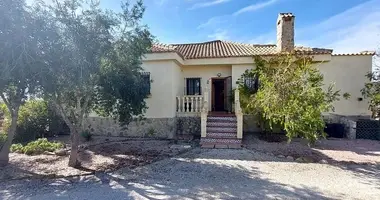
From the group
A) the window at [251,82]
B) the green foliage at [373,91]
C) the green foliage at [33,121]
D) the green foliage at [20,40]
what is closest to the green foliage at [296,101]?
the window at [251,82]

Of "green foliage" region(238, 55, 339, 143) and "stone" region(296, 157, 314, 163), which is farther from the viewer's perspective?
"green foliage" region(238, 55, 339, 143)

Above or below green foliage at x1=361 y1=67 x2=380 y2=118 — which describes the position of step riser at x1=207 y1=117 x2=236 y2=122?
below

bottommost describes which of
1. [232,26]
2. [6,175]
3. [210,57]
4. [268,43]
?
[6,175]

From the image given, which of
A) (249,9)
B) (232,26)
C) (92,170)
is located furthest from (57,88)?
(232,26)

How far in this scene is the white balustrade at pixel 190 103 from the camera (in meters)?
13.1

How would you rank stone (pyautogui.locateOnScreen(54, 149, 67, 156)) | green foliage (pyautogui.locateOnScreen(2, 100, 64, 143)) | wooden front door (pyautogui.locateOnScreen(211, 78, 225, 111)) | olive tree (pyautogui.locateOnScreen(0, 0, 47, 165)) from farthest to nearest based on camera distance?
1. wooden front door (pyautogui.locateOnScreen(211, 78, 225, 111))
2. green foliage (pyautogui.locateOnScreen(2, 100, 64, 143))
3. stone (pyautogui.locateOnScreen(54, 149, 67, 156))
4. olive tree (pyautogui.locateOnScreen(0, 0, 47, 165))

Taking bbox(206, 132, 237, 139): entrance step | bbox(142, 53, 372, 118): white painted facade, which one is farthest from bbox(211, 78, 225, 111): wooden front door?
bbox(206, 132, 237, 139): entrance step

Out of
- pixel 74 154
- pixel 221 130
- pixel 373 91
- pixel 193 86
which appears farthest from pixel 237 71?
pixel 74 154

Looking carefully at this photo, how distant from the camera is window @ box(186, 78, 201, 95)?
15.3 metres

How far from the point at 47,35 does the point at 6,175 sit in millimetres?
4522

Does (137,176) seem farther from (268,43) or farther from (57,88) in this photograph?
(268,43)

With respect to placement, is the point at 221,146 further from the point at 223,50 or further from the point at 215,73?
the point at 223,50

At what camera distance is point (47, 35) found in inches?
217

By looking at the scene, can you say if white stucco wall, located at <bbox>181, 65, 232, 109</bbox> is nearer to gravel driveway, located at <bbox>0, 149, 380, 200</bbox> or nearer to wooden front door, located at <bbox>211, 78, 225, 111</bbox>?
wooden front door, located at <bbox>211, 78, 225, 111</bbox>
